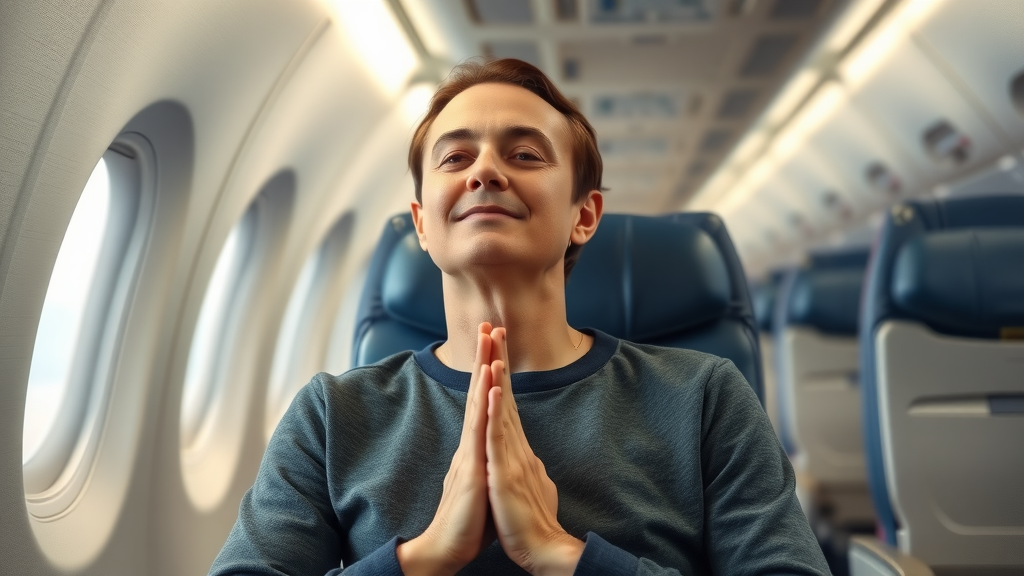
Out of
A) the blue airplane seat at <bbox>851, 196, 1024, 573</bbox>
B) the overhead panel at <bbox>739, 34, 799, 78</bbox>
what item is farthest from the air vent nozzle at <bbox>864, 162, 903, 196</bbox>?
the blue airplane seat at <bbox>851, 196, 1024, 573</bbox>

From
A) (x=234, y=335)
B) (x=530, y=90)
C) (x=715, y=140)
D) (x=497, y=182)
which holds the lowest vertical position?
(x=497, y=182)

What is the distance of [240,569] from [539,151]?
3.05ft

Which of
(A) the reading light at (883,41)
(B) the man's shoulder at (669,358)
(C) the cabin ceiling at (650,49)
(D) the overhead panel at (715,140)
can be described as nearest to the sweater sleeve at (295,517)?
(B) the man's shoulder at (669,358)

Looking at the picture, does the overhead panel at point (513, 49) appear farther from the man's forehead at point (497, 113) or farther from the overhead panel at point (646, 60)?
the man's forehead at point (497, 113)

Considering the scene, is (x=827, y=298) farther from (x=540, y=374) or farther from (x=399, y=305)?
(x=540, y=374)

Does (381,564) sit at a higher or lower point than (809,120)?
lower

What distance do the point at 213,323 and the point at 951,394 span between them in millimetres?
3504

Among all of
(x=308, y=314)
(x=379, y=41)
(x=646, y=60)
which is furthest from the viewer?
(x=308, y=314)

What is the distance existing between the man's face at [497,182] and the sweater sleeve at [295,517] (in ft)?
1.33

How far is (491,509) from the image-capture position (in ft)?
4.34

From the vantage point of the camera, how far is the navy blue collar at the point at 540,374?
156 cm

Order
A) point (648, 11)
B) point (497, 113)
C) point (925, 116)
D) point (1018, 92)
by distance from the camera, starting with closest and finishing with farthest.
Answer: point (497, 113)
point (1018, 92)
point (648, 11)
point (925, 116)

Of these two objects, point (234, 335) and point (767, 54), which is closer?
point (234, 335)

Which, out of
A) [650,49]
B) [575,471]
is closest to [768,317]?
[650,49]
